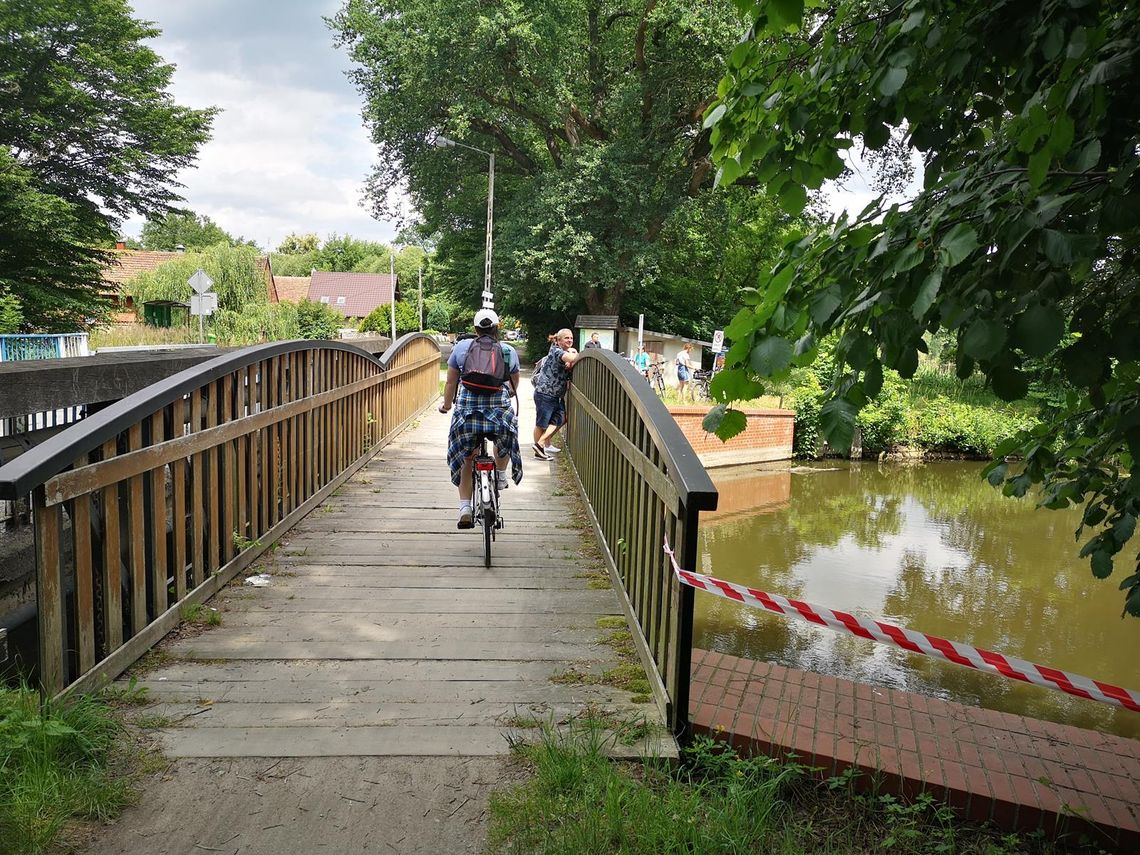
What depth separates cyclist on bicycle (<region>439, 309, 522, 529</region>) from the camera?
6.09 meters

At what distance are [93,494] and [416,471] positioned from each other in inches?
230

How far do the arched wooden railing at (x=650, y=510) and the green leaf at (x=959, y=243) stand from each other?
1271 mm

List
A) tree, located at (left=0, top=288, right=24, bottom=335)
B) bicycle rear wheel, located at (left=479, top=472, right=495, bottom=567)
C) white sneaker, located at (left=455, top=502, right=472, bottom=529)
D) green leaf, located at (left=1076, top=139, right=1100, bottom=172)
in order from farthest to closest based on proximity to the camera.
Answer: tree, located at (left=0, top=288, right=24, bottom=335) < white sneaker, located at (left=455, top=502, right=472, bottom=529) < bicycle rear wheel, located at (left=479, top=472, right=495, bottom=567) < green leaf, located at (left=1076, top=139, right=1100, bottom=172)

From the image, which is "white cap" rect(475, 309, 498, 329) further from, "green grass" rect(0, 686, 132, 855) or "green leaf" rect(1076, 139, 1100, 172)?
"green leaf" rect(1076, 139, 1100, 172)

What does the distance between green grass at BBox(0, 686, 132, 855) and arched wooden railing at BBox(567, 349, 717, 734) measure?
74.7 inches

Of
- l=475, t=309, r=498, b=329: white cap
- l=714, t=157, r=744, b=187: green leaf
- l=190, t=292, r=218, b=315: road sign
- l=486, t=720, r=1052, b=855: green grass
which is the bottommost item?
l=486, t=720, r=1052, b=855: green grass

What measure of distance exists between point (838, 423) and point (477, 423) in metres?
4.13

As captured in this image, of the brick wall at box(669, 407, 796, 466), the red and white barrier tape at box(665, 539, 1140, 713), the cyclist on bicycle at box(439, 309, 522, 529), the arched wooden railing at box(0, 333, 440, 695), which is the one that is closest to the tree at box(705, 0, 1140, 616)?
the red and white barrier tape at box(665, 539, 1140, 713)

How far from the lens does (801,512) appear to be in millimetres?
17344

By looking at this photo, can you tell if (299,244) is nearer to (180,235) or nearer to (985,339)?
(180,235)

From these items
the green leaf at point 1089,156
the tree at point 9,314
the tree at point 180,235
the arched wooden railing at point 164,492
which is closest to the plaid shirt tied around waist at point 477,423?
the arched wooden railing at point 164,492

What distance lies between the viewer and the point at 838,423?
217 centimetres

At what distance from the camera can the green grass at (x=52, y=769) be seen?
8.30ft

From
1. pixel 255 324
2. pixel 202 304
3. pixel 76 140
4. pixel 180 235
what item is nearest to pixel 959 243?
pixel 202 304
